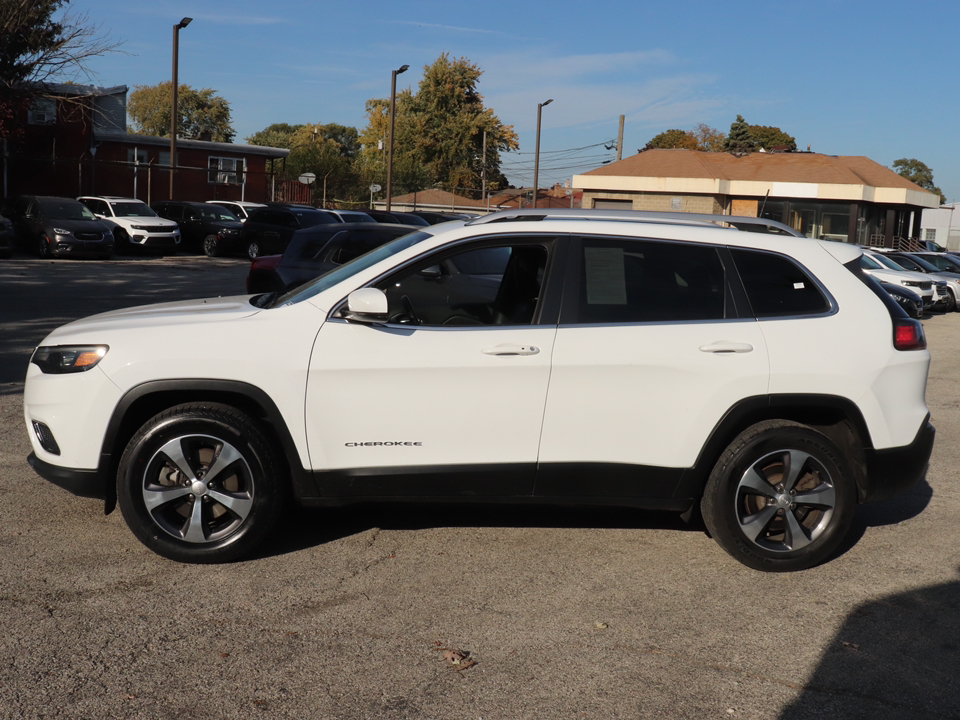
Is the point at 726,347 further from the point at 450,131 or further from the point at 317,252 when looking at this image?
the point at 450,131

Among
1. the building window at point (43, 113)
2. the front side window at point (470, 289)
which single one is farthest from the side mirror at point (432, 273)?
the building window at point (43, 113)

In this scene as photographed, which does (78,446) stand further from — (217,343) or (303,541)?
(303,541)

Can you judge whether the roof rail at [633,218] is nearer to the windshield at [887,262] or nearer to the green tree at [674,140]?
the windshield at [887,262]

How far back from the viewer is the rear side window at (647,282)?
15.9ft

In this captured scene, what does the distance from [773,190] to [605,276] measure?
41838mm

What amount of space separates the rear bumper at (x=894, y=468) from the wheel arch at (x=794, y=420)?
0.10ft

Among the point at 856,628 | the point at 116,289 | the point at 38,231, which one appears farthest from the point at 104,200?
the point at 856,628

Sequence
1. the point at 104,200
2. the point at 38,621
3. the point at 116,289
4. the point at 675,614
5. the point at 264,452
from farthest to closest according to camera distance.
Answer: the point at 104,200, the point at 116,289, the point at 264,452, the point at 675,614, the point at 38,621

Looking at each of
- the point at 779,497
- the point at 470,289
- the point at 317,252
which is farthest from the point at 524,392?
the point at 317,252

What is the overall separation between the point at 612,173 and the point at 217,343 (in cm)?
4391

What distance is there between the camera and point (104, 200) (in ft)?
95.4

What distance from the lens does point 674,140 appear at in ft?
286

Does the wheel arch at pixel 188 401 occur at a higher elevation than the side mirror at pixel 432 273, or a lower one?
lower

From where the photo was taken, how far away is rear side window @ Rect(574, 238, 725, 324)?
486cm
